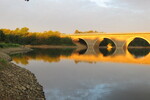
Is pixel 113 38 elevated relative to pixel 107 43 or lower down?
elevated

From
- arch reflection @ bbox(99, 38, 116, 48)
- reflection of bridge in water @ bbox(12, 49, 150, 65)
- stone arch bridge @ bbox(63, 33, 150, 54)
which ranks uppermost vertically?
stone arch bridge @ bbox(63, 33, 150, 54)

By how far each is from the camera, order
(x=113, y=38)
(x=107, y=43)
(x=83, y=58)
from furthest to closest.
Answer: (x=107, y=43), (x=113, y=38), (x=83, y=58)

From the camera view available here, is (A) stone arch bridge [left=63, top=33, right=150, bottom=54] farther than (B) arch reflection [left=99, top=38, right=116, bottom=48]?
No

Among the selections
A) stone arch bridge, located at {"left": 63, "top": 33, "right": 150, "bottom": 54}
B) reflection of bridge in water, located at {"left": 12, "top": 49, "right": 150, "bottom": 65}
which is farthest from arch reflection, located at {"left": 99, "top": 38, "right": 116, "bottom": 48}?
reflection of bridge in water, located at {"left": 12, "top": 49, "right": 150, "bottom": 65}

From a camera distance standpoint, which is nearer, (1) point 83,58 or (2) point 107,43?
(1) point 83,58

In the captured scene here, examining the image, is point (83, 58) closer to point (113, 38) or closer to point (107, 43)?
point (113, 38)

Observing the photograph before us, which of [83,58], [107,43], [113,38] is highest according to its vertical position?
[113,38]

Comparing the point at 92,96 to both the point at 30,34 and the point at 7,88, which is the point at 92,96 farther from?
the point at 30,34

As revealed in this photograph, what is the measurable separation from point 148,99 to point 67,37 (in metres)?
62.5

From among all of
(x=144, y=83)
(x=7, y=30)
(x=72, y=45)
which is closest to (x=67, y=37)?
(x=72, y=45)

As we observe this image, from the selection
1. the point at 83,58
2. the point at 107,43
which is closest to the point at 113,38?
the point at 107,43

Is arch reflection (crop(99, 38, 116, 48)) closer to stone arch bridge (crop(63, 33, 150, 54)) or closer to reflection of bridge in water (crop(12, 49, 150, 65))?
stone arch bridge (crop(63, 33, 150, 54))

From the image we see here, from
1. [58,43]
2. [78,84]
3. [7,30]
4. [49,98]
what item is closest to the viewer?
[49,98]

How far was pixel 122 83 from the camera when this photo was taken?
12.1 m
